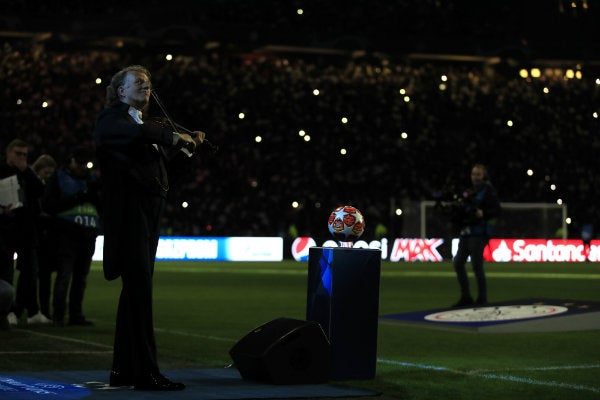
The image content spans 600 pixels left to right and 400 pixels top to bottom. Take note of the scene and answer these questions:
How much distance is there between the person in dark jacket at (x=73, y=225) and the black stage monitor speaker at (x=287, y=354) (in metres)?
5.46

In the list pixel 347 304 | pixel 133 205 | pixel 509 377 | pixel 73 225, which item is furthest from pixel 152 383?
pixel 73 225

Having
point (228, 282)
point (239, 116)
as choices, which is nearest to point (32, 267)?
point (228, 282)

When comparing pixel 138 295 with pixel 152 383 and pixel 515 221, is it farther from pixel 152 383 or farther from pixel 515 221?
pixel 515 221

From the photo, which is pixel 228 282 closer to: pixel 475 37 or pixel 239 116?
pixel 239 116

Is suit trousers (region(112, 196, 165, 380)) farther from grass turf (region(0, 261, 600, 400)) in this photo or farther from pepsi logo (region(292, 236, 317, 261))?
pepsi logo (region(292, 236, 317, 261))

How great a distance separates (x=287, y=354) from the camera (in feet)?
27.6

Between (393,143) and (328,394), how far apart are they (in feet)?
132

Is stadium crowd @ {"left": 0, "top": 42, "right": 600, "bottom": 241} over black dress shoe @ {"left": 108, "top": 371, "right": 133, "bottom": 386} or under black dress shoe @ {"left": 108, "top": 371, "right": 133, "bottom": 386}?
over

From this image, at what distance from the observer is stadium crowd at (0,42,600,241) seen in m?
43.7

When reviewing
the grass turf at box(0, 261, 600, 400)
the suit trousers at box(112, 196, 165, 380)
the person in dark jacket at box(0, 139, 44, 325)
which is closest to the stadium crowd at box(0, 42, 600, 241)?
the grass turf at box(0, 261, 600, 400)

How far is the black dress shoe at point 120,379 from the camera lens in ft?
26.2

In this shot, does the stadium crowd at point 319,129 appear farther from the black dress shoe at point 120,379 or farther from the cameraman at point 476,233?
the black dress shoe at point 120,379

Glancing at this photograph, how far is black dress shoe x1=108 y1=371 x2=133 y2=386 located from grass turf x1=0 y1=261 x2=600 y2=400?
5.42 ft

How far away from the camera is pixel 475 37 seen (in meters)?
56.6
